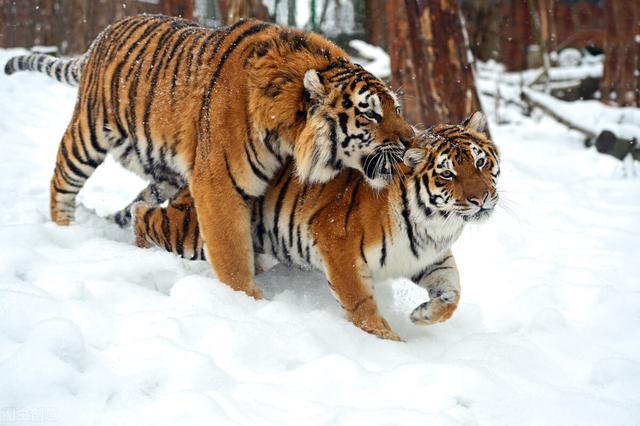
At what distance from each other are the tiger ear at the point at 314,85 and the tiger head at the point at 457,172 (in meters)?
0.48

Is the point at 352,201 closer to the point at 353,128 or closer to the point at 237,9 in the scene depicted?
the point at 353,128

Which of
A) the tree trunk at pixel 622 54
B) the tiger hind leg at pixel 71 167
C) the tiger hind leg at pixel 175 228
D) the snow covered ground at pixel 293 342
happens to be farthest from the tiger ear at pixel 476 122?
the tree trunk at pixel 622 54

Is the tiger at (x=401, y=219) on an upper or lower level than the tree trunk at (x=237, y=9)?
lower

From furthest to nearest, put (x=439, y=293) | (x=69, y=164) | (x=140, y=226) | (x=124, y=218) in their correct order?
(x=124, y=218), (x=69, y=164), (x=140, y=226), (x=439, y=293)

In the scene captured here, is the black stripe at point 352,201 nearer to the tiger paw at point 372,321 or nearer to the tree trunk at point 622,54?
the tiger paw at point 372,321

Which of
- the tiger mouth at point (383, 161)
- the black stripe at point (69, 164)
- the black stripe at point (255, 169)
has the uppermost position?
the tiger mouth at point (383, 161)

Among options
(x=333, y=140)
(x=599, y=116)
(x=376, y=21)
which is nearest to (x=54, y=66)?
(x=333, y=140)

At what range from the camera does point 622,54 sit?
9.13 meters

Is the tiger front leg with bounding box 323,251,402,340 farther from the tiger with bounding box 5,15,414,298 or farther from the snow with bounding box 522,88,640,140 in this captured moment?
A: the snow with bounding box 522,88,640,140

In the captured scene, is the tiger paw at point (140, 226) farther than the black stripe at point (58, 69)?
No

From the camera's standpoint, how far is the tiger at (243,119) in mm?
3295

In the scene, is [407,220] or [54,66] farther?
[54,66]

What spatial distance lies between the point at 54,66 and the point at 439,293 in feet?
10.7

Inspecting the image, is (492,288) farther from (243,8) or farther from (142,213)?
(243,8)
